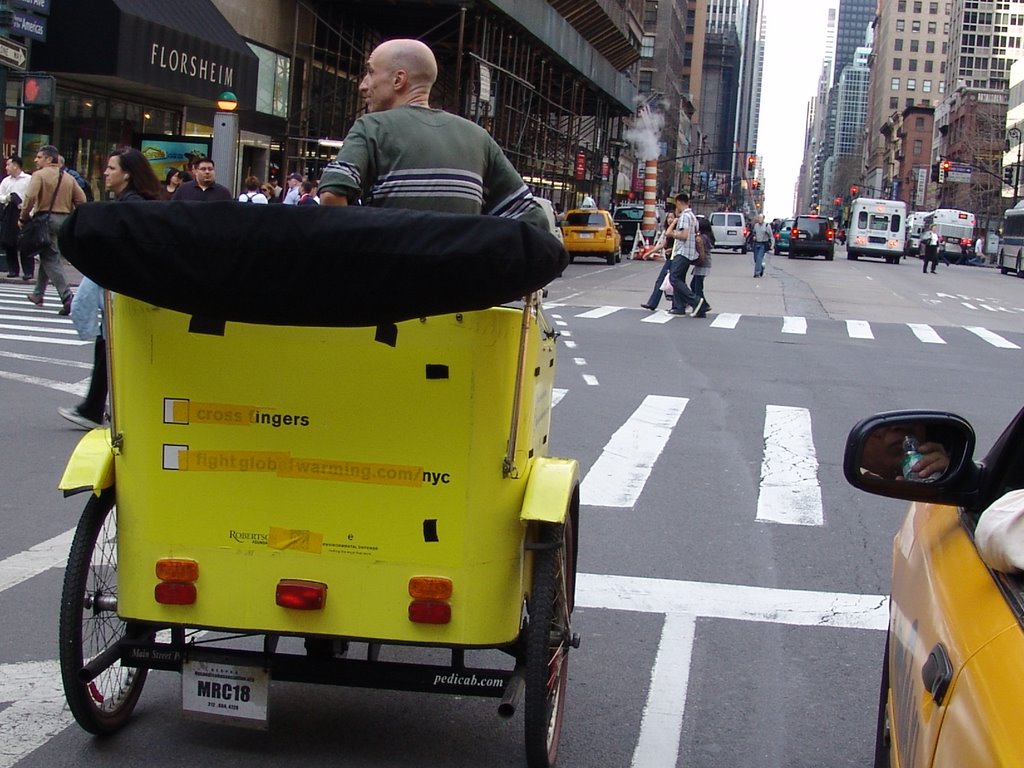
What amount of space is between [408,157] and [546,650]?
155 cm

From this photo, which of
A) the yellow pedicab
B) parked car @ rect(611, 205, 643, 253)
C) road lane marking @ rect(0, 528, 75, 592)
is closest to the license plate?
the yellow pedicab

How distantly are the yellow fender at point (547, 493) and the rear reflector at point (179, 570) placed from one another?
0.92m

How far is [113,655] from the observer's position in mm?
3875

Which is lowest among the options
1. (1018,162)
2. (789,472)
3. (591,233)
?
(789,472)

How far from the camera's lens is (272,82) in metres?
34.9

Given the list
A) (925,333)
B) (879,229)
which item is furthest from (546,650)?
(879,229)

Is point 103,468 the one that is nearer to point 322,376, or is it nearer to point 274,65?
point 322,376

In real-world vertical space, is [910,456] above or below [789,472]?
above

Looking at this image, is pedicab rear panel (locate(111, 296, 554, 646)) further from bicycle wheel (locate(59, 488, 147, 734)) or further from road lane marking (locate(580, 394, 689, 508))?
road lane marking (locate(580, 394, 689, 508))

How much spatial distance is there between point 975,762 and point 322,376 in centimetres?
216

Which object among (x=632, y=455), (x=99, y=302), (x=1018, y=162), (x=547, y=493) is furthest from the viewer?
(x=1018, y=162)

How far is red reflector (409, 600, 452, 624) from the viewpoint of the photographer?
3672 millimetres

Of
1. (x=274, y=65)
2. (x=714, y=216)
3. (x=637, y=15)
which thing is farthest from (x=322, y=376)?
(x=637, y=15)

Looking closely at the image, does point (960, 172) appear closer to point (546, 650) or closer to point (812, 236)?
point (812, 236)
